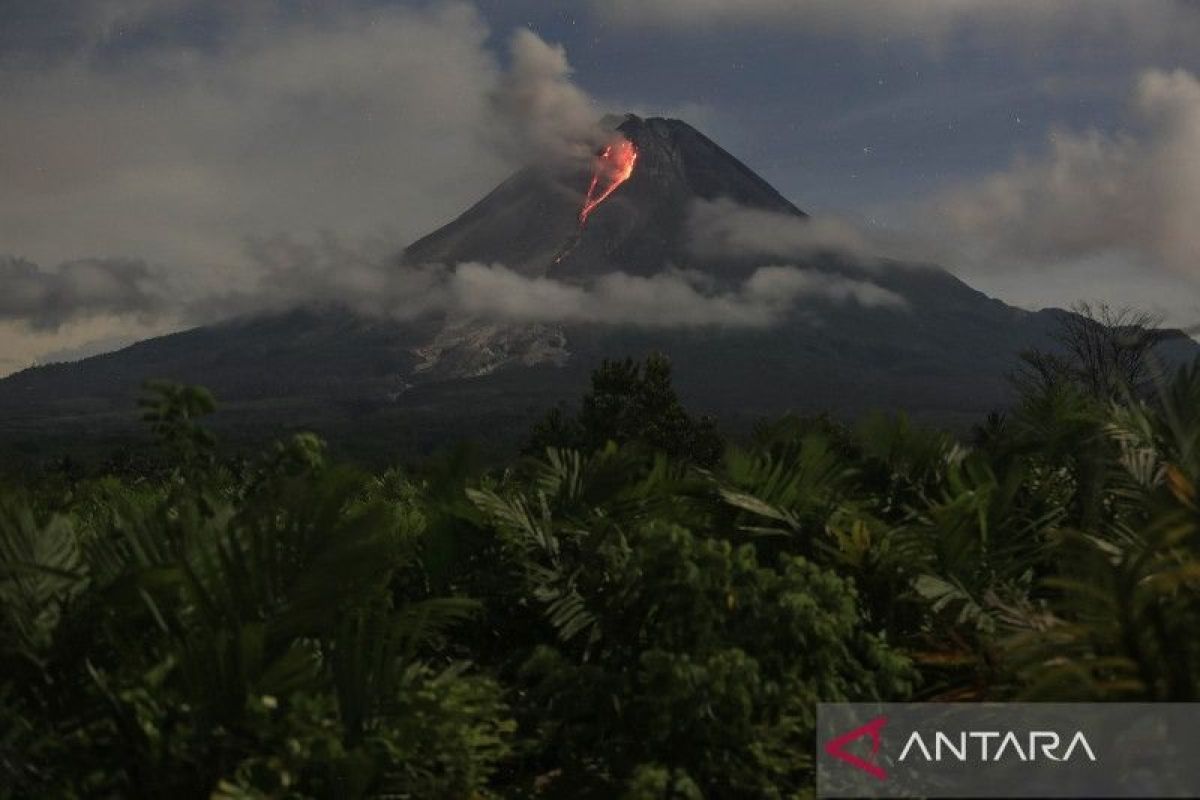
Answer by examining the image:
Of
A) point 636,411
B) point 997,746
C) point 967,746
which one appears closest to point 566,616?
point 967,746

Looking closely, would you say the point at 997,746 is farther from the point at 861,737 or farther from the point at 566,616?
the point at 566,616

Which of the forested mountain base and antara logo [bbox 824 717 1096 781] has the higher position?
the forested mountain base

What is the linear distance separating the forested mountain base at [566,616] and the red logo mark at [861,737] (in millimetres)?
122

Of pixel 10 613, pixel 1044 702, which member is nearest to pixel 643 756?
pixel 1044 702

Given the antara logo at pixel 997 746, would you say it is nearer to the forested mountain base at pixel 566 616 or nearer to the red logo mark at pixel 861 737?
the red logo mark at pixel 861 737

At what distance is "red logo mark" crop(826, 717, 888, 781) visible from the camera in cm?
379

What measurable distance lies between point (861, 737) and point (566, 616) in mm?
1256

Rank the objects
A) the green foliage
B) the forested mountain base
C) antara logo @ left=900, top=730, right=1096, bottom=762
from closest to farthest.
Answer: antara logo @ left=900, top=730, right=1096, bottom=762 → the forested mountain base → the green foliage

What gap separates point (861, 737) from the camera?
3.92 m

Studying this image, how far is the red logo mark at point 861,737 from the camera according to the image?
3793 mm

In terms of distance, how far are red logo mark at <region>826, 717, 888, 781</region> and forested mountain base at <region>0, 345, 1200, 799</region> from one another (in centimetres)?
12

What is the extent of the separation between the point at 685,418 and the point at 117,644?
26.4 meters

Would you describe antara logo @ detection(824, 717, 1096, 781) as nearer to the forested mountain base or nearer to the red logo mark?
the red logo mark

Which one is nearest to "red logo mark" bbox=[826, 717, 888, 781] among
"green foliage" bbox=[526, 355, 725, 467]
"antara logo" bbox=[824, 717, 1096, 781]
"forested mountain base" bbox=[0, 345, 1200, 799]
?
"antara logo" bbox=[824, 717, 1096, 781]
